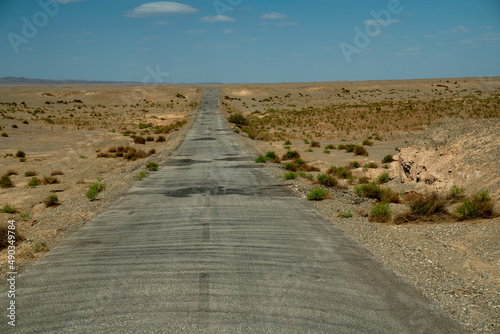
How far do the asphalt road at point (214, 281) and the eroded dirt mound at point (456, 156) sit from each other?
17.5 feet

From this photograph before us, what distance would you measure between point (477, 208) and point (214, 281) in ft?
23.6

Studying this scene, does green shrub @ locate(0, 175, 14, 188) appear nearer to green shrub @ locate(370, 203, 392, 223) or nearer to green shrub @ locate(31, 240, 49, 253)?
green shrub @ locate(31, 240, 49, 253)

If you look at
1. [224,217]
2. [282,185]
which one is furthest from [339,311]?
[282,185]

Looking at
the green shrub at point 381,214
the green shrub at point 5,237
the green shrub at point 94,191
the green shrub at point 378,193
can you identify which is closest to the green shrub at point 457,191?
the green shrub at point 378,193

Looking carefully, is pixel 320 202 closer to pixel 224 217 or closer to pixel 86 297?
pixel 224 217

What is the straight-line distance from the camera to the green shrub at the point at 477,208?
9.54m

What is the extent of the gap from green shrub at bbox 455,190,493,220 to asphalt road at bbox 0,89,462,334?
134 inches

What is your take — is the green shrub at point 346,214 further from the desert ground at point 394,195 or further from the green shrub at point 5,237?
the green shrub at point 5,237

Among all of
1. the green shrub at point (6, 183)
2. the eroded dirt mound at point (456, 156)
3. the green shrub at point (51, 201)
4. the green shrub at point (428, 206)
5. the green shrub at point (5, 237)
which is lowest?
the green shrub at point (6, 183)

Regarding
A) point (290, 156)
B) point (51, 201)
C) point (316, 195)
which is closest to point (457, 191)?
point (316, 195)

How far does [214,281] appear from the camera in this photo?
6711mm

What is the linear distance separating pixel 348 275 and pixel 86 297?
4.63 metres

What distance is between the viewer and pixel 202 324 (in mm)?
5355

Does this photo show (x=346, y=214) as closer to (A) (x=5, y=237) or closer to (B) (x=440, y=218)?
(B) (x=440, y=218)
